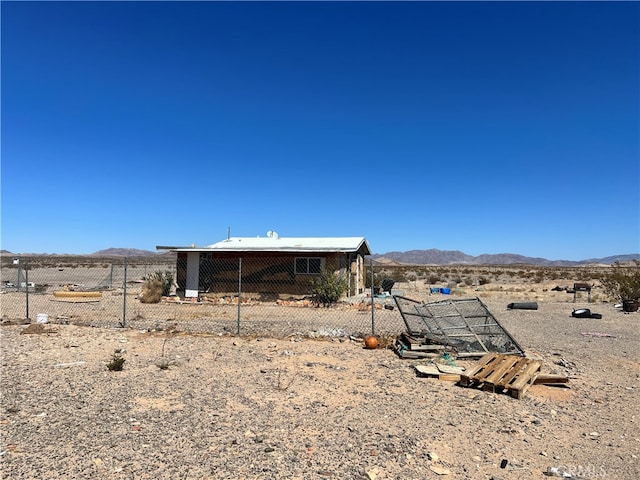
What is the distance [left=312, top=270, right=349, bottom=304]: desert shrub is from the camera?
18.4 meters

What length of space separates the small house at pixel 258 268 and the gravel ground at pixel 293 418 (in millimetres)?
10603

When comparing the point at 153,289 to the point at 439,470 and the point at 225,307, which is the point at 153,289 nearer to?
the point at 225,307

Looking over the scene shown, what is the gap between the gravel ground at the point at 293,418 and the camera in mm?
4004

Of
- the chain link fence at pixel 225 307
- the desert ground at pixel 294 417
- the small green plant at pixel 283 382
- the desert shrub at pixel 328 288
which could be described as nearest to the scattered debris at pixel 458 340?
the desert ground at pixel 294 417

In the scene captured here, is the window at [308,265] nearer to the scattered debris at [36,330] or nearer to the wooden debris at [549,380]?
the scattered debris at [36,330]

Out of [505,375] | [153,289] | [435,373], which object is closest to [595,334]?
[505,375]

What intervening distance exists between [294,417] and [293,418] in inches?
1.4

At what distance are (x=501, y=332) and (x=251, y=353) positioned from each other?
539 centimetres

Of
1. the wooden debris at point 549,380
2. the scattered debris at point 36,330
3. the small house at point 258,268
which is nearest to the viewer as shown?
the wooden debris at point 549,380

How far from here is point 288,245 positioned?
21500mm

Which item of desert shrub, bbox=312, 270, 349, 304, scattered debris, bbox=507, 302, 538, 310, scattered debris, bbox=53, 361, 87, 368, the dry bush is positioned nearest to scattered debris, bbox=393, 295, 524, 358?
scattered debris, bbox=53, 361, 87, 368

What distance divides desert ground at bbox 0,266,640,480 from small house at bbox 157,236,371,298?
10.4 meters

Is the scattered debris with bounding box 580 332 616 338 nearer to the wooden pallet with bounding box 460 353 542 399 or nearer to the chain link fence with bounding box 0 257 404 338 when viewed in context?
the chain link fence with bounding box 0 257 404 338

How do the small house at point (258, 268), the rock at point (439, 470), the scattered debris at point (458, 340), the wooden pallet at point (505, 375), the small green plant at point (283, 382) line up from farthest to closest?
the small house at point (258, 268) < the scattered debris at point (458, 340) < the small green plant at point (283, 382) < the wooden pallet at point (505, 375) < the rock at point (439, 470)
